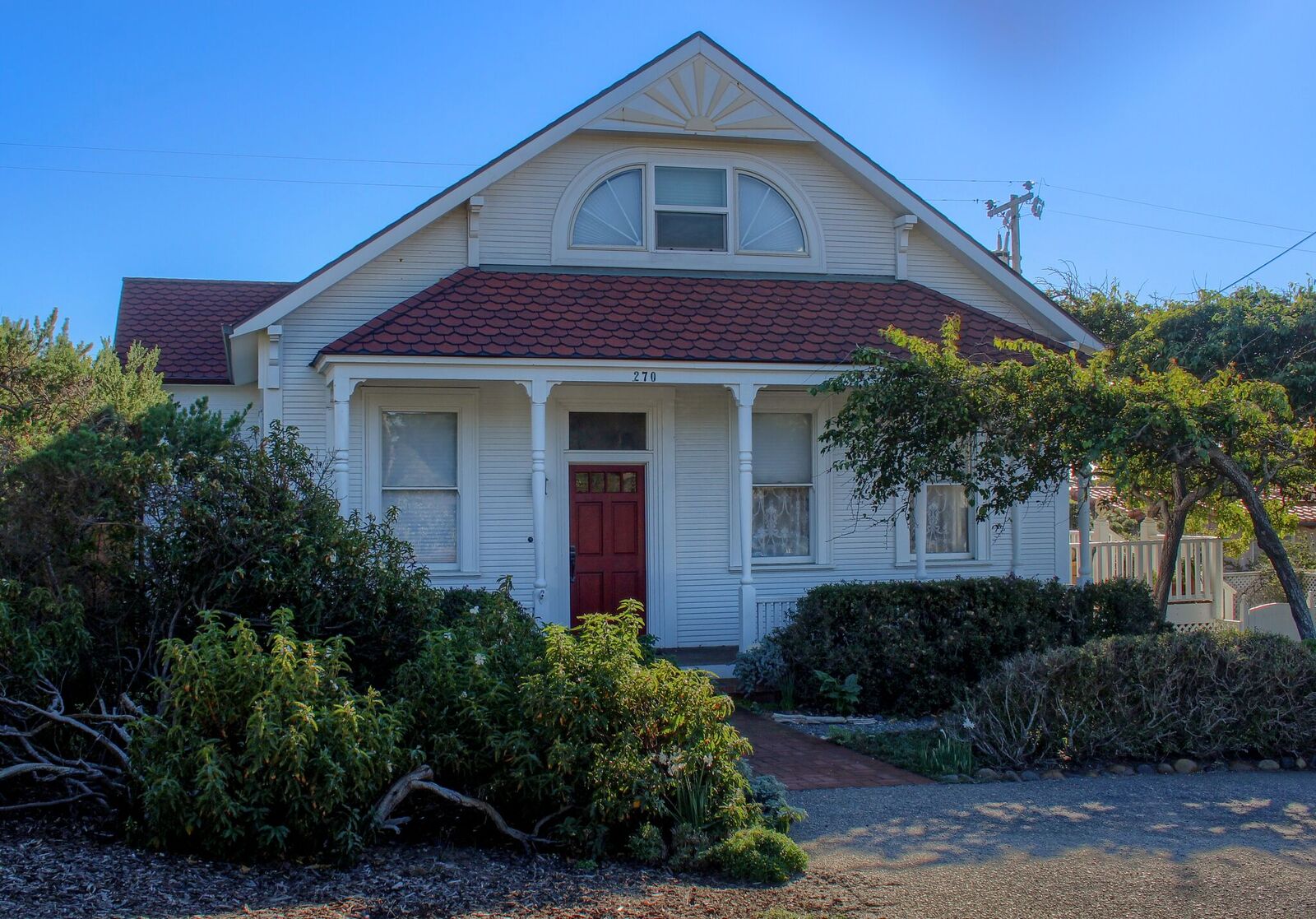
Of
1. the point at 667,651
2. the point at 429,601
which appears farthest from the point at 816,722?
the point at 429,601

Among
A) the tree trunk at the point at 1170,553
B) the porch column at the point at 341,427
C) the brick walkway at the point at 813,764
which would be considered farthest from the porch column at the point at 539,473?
the tree trunk at the point at 1170,553

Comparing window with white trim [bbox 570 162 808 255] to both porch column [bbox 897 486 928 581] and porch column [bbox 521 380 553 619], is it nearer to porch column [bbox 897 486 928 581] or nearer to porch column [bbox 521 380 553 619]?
porch column [bbox 521 380 553 619]

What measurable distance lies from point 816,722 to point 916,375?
10.5 ft

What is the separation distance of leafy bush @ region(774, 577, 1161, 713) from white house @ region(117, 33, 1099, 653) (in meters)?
1.09

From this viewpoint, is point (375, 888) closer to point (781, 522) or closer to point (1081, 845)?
point (1081, 845)

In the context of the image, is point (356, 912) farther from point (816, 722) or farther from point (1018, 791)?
point (816, 722)

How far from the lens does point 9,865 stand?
522 cm

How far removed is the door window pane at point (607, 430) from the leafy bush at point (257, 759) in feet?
25.9

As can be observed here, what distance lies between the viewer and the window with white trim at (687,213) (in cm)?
1412

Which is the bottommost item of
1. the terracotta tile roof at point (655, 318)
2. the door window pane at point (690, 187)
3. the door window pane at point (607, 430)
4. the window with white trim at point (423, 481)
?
the window with white trim at point (423, 481)

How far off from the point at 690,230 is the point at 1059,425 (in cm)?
559

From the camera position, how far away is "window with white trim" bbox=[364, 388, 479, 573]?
43.0 feet

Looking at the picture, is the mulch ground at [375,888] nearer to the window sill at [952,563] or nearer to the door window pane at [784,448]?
the door window pane at [784,448]

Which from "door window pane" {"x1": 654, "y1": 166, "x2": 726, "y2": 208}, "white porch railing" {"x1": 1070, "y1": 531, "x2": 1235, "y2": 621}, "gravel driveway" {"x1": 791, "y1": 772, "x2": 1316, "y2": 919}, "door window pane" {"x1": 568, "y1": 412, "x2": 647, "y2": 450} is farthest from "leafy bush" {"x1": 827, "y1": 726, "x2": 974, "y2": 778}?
"white porch railing" {"x1": 1070, "y1": 531, "x2": 1235, "y2": 621}
